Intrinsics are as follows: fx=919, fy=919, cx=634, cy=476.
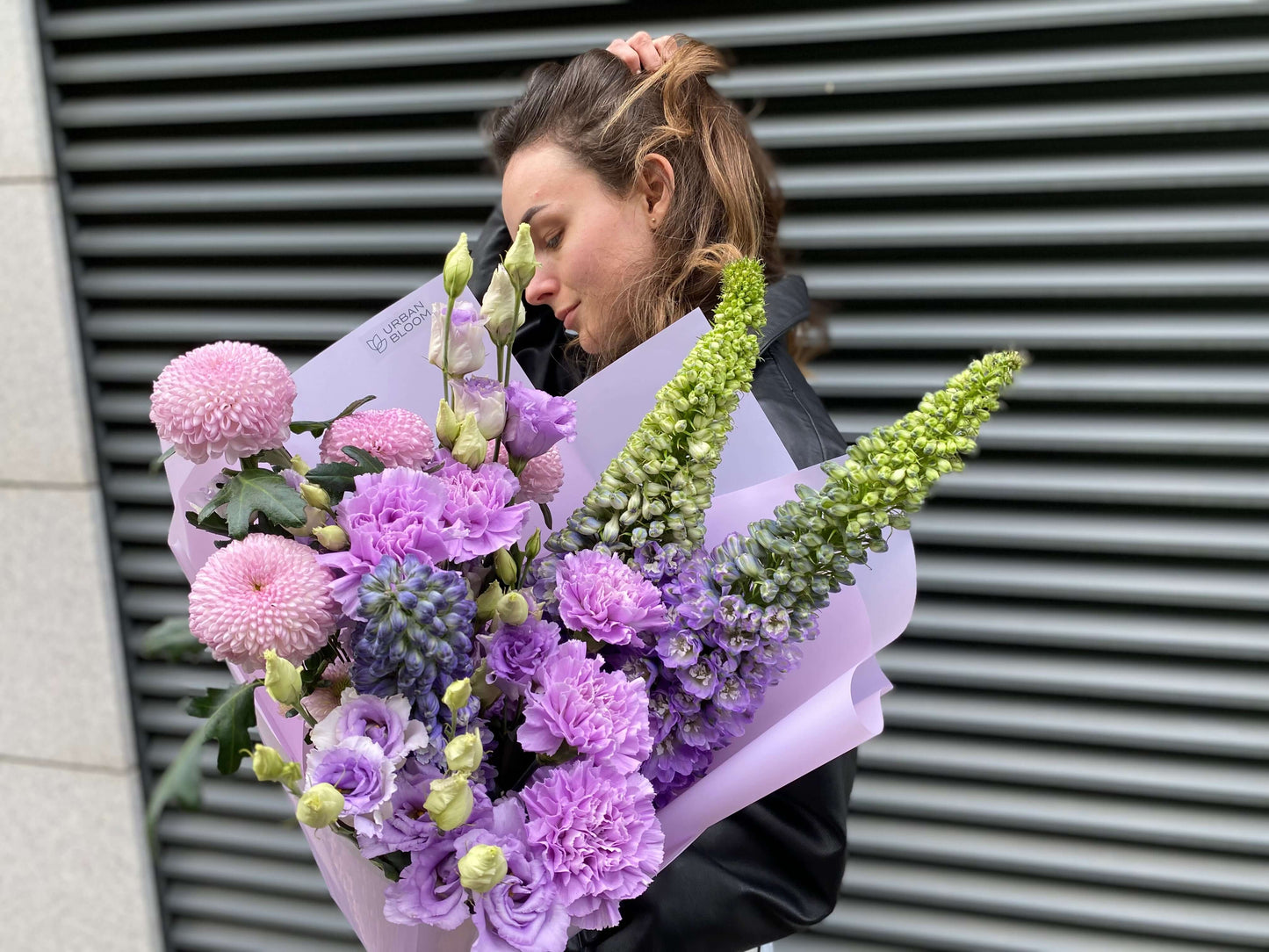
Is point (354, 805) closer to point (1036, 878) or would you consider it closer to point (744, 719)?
point (744, 719)

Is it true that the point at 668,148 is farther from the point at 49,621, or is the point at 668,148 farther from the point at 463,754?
the point at 49,621

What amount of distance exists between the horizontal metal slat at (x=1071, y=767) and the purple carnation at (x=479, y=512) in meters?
Result: 1.80

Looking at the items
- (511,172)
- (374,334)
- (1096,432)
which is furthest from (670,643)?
(1096,432)

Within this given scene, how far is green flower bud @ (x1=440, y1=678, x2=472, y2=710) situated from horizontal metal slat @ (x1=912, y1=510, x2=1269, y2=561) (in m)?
1.74

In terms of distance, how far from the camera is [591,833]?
73cm

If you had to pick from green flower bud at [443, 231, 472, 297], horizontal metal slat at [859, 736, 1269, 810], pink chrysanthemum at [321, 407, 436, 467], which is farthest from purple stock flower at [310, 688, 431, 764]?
horizontal metal slat at [859, 736, 1269, 810]

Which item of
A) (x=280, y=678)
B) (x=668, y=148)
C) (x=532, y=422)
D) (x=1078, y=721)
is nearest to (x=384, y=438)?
(x=532, y=422)

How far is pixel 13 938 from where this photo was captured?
3053mm

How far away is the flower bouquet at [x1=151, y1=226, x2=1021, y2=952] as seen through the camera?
2.29 feet

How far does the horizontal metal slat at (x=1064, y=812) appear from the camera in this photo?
7.10 ft

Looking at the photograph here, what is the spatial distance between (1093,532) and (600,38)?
5.46 ft

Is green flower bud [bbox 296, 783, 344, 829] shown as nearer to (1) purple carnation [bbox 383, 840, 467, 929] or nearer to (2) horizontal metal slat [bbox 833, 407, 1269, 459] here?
(1) purple carnation [bbox 383, 840, 467, 929]

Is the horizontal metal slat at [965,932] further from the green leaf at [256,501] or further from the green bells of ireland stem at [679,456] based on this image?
the green leaf at [256,501]

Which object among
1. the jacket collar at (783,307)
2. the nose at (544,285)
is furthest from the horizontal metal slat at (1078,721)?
the nose at (544,285)
